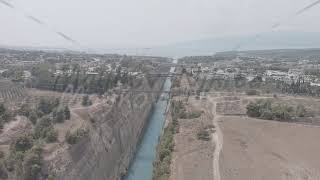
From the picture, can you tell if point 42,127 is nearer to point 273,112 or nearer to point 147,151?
point 147,151

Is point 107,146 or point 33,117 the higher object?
point 33,117

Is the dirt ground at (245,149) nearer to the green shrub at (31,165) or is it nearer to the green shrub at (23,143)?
the green shrub at (31,165)

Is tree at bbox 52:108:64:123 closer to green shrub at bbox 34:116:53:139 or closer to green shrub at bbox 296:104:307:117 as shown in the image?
green shrub at bbox 34:116:53:139

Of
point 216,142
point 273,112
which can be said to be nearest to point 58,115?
point 216,142

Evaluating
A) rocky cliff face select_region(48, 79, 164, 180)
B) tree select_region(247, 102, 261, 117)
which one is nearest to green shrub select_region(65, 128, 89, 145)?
rocky cliff face select_region(48, 79, 164, 180)

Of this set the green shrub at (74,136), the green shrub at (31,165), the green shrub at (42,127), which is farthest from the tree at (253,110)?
the green shrub at (31,165)

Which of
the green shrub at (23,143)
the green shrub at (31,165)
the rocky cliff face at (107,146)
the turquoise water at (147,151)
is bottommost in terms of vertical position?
the turquoise water at (147,151)

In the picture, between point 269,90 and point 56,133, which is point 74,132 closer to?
point 56,133

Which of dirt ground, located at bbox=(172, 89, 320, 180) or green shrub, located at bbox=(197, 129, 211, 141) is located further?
green shrub, located at bbox=(197, 129, 211, 141)
